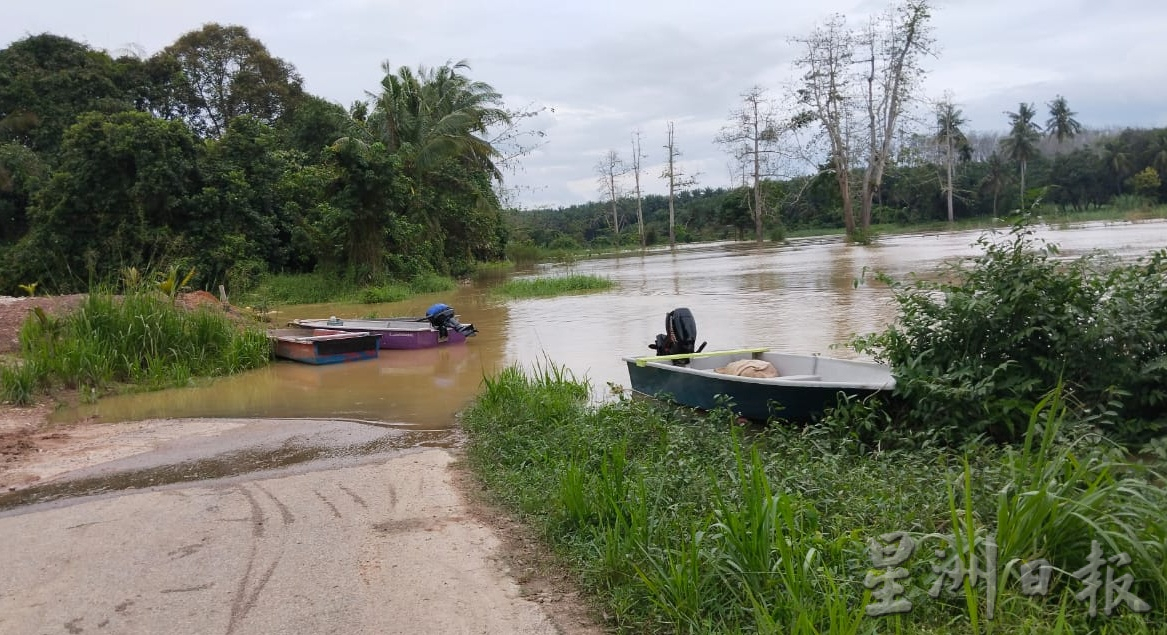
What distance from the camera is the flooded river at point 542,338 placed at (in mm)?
9281

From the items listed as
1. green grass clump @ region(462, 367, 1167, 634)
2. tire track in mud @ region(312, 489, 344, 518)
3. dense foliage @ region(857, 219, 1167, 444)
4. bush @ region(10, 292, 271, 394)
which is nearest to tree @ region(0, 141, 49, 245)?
bush @ region(10, 292, 271, 394)

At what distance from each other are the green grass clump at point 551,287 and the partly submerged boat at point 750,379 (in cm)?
1436

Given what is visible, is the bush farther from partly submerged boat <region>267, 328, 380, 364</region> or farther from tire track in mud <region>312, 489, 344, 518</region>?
tire track in mud <region>312, 489, 344, 518</region>

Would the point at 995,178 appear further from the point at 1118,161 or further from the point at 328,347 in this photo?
the point at 328,347

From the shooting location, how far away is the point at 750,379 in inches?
255

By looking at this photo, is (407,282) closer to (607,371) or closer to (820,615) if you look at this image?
(607,371)

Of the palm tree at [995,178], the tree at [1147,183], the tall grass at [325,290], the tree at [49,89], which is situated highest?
the tree at [49,89]

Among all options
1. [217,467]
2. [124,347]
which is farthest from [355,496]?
[124,347]

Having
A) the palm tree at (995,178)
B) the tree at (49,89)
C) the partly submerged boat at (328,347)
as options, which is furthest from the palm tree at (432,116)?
the palm tree at (995,178)

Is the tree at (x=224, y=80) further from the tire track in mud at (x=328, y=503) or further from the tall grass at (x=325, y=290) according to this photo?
the tire track in mud at (x=328, y=503)

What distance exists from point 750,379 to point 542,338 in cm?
831

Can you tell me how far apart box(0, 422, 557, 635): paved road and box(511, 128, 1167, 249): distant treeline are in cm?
4152

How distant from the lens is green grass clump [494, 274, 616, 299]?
23219mm

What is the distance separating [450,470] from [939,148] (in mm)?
62189
